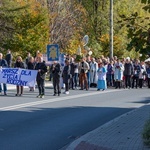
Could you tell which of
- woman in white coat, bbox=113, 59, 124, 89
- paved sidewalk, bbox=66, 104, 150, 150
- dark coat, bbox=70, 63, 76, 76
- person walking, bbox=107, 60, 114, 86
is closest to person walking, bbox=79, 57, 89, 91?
dark coat, bbox=70, 63, 76, 76

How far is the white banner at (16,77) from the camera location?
24.9m

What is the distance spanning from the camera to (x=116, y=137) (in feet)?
40.4

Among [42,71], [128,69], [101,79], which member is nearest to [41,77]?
[42,71]

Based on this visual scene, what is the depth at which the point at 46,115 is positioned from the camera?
56.4 ft

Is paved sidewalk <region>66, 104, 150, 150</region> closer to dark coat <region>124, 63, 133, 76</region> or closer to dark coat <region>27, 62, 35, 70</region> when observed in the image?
dark coat <region>27, 62, 35, 70</region>

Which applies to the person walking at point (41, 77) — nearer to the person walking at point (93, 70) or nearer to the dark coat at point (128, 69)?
the person walking at point (93, 70)

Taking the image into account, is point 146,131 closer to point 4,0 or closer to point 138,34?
point 138,34

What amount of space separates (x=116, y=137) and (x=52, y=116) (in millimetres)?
4904

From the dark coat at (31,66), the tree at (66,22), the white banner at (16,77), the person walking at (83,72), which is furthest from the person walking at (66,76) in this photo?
the tree at (66,22)

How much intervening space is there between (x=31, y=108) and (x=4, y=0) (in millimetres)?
25979

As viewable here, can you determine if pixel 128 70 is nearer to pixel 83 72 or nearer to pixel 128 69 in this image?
pixel 128 69

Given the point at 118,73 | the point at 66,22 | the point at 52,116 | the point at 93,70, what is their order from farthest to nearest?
the point at 66,22
the point at 118,73
the point at 93,70
the point at 52,116

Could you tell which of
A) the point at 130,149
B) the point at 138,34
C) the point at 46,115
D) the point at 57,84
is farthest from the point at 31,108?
the point at 138,34

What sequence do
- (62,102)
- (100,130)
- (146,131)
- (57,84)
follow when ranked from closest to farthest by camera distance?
(146,131) < (100,130) < (62,102) < (57,84)
